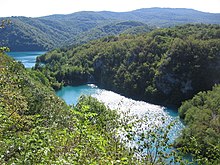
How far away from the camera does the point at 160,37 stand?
9875 centimetres

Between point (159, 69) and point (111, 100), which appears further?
point (159, 69)

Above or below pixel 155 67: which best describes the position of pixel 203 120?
below

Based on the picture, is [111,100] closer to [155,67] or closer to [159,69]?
[159,69]

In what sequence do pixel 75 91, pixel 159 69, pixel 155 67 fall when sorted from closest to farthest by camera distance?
Result: pixel 159 69 < pixel 75 91 < pixel 155 67

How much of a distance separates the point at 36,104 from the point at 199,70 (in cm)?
5788

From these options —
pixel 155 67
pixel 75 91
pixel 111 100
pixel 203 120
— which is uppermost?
pixel 155 67

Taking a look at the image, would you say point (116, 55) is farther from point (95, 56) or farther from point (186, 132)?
point (186, 132)

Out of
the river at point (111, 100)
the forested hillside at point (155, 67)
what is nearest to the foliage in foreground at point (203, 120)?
the river at point (111, 100)

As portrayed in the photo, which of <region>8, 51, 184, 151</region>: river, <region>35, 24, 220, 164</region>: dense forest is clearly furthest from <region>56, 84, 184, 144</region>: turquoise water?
<region>35, 24, 220, 164</region>: dense forest

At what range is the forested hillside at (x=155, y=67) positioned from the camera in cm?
8056

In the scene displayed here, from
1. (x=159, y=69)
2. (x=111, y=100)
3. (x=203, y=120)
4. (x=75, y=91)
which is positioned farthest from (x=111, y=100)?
(x=203, y=120)

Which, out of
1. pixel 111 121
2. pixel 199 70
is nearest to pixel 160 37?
pixel 199 70

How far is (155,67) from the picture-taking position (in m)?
89.1

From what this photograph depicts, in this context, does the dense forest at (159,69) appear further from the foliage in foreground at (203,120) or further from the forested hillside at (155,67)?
the foliage in foreground at (203,120)
